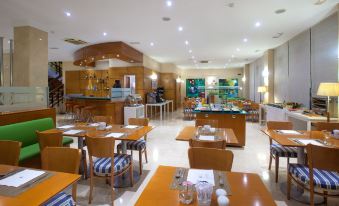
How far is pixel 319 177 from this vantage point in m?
2.29

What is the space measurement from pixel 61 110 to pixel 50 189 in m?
12.8

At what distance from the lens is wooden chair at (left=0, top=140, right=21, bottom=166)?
2.23 m

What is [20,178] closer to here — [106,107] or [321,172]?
[321,172]

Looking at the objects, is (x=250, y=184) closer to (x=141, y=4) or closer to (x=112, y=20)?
(x=141, y=4)

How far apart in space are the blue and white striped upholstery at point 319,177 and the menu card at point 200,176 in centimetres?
143

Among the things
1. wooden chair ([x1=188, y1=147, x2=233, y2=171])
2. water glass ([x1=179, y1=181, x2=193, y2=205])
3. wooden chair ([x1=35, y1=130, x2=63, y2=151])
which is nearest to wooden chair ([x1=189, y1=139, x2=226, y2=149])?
wooden chair ([x1=188, y1=147, x2=233, y2=171])

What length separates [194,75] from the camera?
17.1 meters

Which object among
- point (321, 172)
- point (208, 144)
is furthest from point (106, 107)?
point (321, 172)

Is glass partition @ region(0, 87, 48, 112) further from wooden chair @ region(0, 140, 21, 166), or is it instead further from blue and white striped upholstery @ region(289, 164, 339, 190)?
blue and white striped upholstery @ region(289, 164, 339, 190)

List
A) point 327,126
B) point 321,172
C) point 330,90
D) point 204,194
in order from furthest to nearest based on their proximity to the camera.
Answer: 1. point 330,90
2. point 327,126
3. point 321,172
4. point 204,194

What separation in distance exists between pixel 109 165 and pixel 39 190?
4.37ft

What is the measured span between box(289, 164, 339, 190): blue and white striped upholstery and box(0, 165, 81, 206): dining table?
8.08ft

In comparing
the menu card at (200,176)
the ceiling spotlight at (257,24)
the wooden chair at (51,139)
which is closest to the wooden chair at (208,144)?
the menu card at (200,176)

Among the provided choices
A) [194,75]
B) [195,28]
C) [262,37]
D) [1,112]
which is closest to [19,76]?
[1,112]
